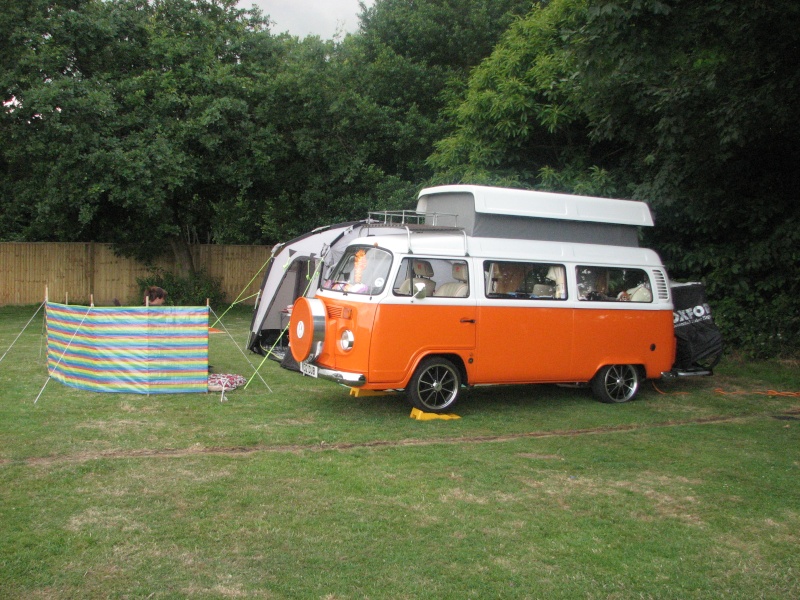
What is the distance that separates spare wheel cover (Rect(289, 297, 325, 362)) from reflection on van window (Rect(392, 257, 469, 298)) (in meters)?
1.02

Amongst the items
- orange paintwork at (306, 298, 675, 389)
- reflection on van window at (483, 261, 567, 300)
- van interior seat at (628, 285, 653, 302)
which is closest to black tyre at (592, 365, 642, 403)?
orange paintwork at (306, 298, 675, 389)

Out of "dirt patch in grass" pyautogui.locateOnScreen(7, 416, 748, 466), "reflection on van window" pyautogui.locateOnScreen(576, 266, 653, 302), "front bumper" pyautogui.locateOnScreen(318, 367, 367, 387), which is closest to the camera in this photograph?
"dirt patch in grass" pyautogui.locateOnScreen(7, 416, 748, 466)

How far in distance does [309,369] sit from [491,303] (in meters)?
2.44

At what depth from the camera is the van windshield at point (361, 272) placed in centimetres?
906

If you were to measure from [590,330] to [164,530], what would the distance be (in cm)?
663

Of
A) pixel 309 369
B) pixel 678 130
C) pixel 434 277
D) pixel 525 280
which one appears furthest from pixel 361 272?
pixel 678 130

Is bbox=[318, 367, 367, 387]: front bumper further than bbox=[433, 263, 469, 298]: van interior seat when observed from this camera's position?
No

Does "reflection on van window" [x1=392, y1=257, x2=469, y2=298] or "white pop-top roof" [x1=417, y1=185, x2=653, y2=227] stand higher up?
"white pop-top roof" [x1=417, y1=185, x2=653, y2=227]

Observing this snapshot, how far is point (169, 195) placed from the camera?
66.2ft

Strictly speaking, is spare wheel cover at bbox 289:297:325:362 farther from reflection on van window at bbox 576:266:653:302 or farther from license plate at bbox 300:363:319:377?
reflection on van window at bbox 576:266:653:302

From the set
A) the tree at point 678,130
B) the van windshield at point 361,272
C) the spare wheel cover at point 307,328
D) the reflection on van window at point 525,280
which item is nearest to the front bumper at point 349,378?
the spare wheel cover at point 307,328

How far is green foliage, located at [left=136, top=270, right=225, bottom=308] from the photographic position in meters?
22.9

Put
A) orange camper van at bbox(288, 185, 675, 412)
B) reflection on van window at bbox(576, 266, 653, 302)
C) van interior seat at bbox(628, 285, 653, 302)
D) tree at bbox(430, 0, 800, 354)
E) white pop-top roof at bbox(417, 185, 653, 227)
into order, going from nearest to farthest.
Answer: orange camper van at bbox(288, 185, 675, 412) → tree at bbox(430, 0, 800, 354) → white pop-top roof at bbox(417, 185, 653, 227) → reflection on van window at bbox(576, 266, 653, 302) → van interior seat at bbox(628, 285, 653, 302)

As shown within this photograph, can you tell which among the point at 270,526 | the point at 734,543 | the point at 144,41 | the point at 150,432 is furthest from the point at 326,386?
the point at 144,41
